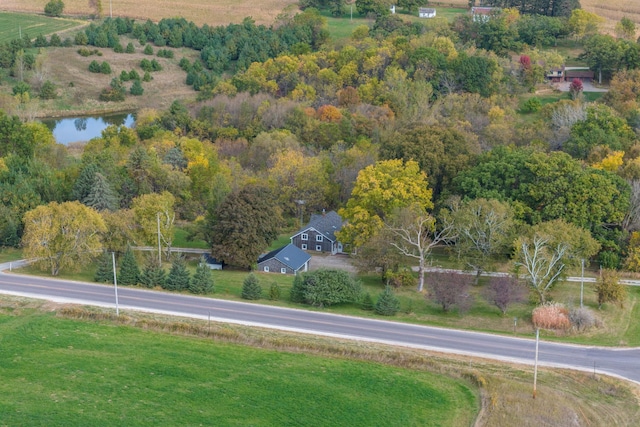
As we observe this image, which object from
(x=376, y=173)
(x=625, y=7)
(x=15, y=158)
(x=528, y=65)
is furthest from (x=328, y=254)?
(x=625, y=7)

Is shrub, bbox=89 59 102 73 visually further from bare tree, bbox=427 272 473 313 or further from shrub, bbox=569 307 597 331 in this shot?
shrub, bbox=569 307 597 331

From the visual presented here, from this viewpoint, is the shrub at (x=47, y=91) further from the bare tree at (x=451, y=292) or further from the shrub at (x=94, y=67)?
the bare tree at (x=451, y=292)

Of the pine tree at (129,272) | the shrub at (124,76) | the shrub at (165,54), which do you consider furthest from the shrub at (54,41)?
the pine tree at (129,272)

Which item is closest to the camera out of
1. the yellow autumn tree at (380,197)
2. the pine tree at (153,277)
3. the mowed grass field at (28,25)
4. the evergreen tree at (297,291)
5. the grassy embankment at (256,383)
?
the grassy embankment at (256,383)

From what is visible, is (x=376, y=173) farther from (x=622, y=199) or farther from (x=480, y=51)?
(x=480, y=51)

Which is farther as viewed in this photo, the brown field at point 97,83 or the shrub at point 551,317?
the brown field at point 97,83

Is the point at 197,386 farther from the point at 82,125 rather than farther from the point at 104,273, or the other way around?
the point at 82,125

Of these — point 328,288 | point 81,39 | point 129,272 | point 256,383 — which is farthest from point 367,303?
point 81,39

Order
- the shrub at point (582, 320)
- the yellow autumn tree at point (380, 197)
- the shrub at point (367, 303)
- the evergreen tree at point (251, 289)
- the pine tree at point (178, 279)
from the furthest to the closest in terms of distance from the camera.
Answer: the yellow autumn tree at point (380, 197), the pine tree at point (178, 279), the evergreen tree at point (251, 289), the shrub at point (367, 303), the shrub at point (582, 320)
